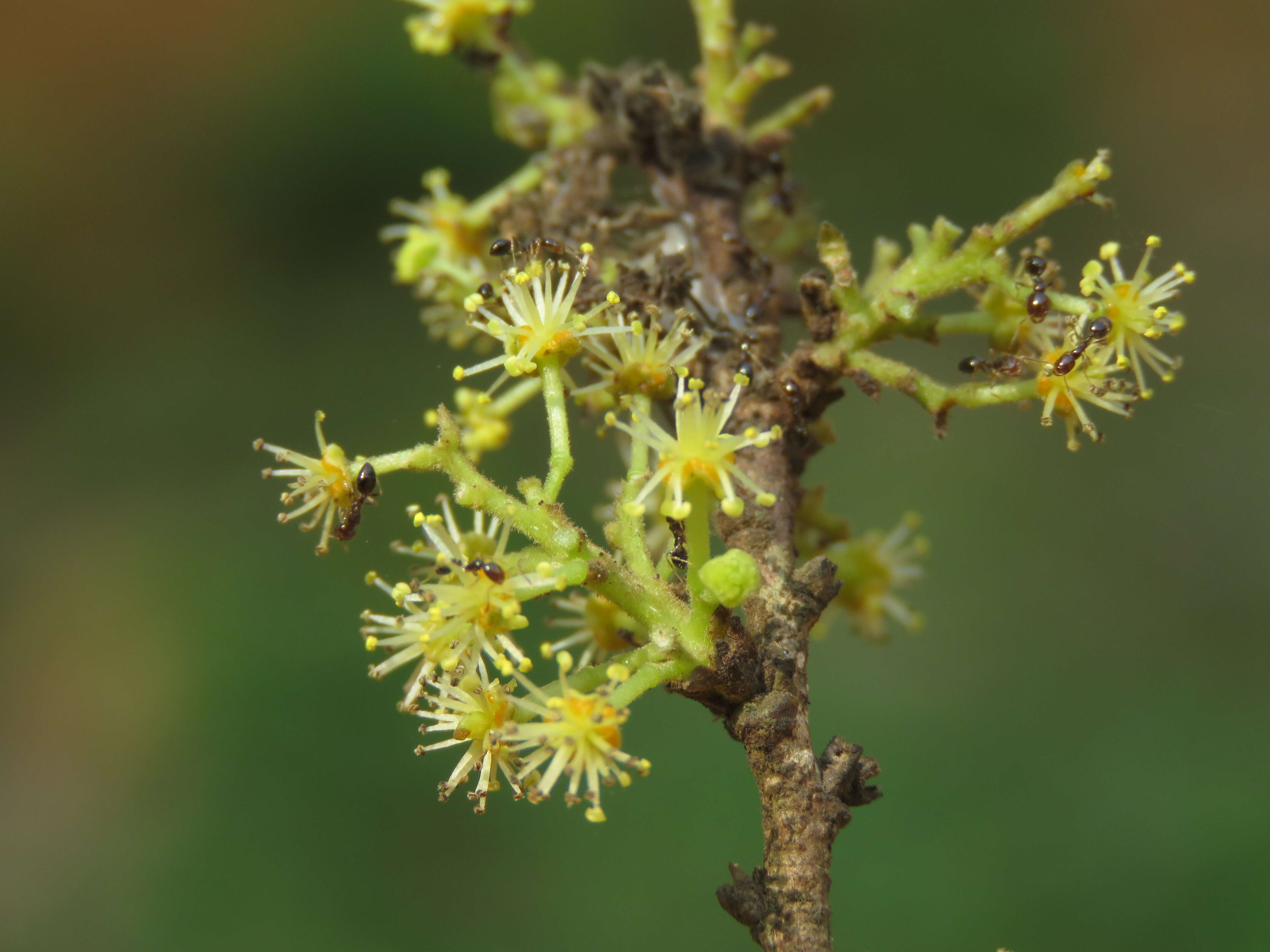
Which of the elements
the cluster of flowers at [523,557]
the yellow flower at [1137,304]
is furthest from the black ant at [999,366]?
the cluster of flowers at [523,557]

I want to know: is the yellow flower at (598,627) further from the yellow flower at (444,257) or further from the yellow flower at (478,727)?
the yellow flower at (444,257)

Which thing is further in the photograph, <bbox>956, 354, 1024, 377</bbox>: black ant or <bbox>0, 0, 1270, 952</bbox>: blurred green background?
<bbox>0, 0, 1270, 952</bbox>: blurred green background

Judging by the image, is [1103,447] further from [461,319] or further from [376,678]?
[376,678]

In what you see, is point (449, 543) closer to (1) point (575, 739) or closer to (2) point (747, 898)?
(1) point (575, 739)

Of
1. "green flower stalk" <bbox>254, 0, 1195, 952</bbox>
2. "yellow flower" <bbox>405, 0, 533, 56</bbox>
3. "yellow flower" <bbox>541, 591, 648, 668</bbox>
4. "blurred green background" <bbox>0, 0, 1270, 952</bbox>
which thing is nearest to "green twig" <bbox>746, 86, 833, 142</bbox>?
"green flower stalk" <bbox>254, 0, 1195, 952</bbox>

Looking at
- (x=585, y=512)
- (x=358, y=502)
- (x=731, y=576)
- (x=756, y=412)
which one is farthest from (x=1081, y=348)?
(x=585, y=512)

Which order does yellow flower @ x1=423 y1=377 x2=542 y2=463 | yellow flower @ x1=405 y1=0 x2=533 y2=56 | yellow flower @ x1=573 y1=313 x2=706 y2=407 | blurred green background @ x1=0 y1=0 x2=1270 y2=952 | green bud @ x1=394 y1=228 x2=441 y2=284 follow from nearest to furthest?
yellow flower @ x1=423 y1=377 x2=542 y2=463
yellow flower @ x1=573 y1=313 x2=706 y2=407
green bud @ x1=394 y1=228 x2=441 y2=284
yellow flower @ x1=405 y1=0 x2=533 y2=56
blurred green background @ x1=0 y1=0 x2=1270 y2=952

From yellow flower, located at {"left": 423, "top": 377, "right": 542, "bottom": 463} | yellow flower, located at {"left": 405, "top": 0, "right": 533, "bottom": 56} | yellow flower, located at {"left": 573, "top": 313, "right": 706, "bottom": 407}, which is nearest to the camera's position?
yellow flower, located at {"left": 423, "top": 377, "right": 542, "bottom": 463}

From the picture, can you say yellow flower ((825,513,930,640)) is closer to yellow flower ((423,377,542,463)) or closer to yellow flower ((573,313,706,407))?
yellow flower ((573,313,706,407))

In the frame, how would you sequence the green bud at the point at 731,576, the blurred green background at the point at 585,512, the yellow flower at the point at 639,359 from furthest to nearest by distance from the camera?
1. the blurred green background at the point at 585,512
2. the yellow flower at the point at 639,359
3. the green bud at the point at 731,576

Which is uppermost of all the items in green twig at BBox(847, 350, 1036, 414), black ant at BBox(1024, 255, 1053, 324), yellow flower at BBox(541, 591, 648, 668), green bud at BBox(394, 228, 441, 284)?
green bud at BBox(394, 228, 441, 284)
